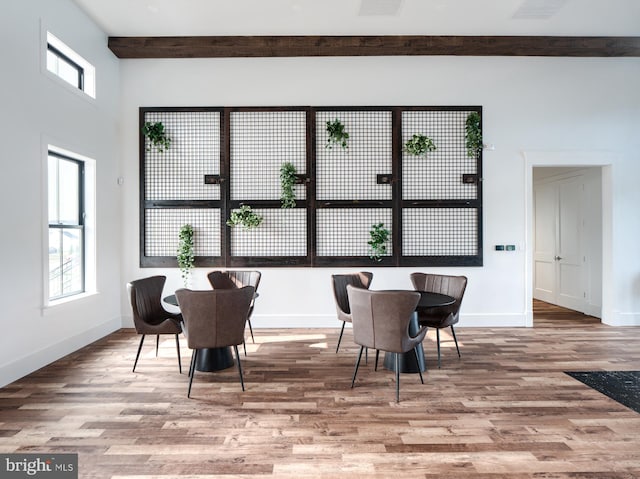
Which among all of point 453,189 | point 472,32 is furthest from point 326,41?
point 453,189

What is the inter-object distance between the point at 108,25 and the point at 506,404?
248 inches

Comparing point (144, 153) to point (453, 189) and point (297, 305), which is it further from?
point (453, 189)

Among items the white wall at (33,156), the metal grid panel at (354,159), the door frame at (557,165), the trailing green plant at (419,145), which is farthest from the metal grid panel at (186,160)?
the door frame at (557,165)

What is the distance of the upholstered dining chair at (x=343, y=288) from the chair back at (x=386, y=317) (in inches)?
33.8

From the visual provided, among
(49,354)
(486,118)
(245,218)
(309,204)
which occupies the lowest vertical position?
(49,354)

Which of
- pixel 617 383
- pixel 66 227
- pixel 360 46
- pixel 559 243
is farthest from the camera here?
pixel 559 243

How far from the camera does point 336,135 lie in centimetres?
525

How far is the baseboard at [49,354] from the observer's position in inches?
132

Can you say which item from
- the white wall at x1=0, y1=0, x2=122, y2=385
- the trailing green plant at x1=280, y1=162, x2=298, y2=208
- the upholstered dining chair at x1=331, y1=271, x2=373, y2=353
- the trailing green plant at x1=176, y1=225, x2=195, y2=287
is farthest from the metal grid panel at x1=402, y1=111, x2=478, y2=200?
the white wall at x1=0, y1=0, x2=122, y2=385

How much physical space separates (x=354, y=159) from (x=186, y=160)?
2.49m

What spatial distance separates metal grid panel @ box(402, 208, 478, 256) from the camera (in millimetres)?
5359

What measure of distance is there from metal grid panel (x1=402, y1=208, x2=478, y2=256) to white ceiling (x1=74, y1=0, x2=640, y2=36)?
251 centimetres

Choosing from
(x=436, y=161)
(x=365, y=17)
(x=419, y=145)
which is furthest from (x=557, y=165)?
(x=365, y=17)

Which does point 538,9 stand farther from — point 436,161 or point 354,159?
point 354,159
